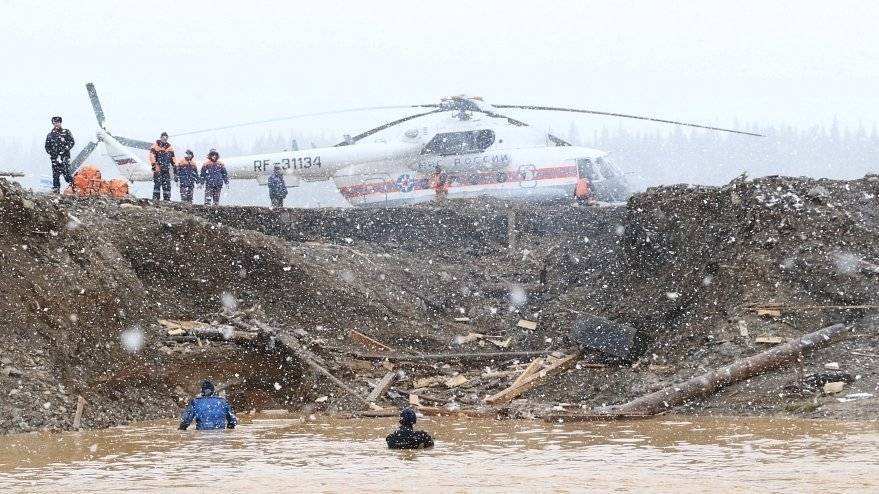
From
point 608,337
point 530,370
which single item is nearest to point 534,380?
point 530,370

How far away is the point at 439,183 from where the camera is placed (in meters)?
31.9

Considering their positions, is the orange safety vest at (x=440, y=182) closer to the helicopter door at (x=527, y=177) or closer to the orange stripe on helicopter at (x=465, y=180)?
the orange stripe on helicopter at (x=465, y=180)

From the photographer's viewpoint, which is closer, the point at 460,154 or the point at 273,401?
the point at 273,401

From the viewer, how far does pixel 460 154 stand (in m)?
32.1

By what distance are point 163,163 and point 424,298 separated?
26.6 feet

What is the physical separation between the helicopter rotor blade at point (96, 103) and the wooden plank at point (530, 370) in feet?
60.2

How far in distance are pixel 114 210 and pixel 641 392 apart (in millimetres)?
11552

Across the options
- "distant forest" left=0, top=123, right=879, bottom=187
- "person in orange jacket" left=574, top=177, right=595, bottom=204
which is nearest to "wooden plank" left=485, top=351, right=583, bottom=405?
"person in orange jacket" left=574, top=177, right=595, bottom=204

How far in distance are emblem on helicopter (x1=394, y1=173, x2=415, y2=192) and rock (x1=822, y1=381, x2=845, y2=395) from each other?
17872 mm

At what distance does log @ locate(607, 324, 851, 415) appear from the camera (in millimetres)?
17047

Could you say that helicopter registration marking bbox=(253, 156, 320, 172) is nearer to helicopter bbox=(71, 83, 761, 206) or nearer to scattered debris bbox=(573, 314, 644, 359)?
helicopter bbox=(71, 83, 761, 206)

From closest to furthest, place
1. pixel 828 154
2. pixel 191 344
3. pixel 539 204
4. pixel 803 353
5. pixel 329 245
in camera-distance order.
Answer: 1. pixel 803 353
2. pixel 191 344
3. pixel 329 245
4. pixel 539 204
5. pixel 828 154

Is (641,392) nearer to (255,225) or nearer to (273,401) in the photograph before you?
(273,401)

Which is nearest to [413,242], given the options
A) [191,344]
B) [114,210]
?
[114,210]
